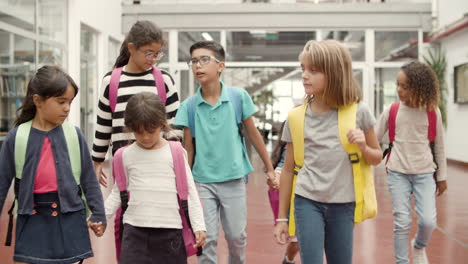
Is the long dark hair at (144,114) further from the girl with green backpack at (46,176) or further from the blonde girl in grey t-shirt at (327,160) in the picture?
the blonde girl in grey t-shirt at (327,160)

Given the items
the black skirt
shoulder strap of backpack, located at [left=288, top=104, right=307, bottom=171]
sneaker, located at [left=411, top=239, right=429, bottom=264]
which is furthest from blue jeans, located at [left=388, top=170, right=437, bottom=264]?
the black skirt

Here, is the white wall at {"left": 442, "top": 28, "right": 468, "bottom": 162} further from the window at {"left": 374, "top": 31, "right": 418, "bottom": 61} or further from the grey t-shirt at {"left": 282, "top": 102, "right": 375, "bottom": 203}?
the grey t-shirt at {"left": 282, "top": 102, "right": 375, "bottom": 203}

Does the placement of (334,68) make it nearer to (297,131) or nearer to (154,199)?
(297,131)

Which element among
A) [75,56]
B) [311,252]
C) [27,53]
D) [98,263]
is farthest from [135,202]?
[75,56]

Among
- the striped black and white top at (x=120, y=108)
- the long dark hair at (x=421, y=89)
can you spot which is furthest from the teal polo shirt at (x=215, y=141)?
the long dark hair at (x=421, y=89)

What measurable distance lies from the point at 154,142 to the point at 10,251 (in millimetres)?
2936

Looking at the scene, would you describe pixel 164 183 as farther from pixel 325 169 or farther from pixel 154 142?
pixel 325 169

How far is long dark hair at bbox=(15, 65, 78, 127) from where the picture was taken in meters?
2.62

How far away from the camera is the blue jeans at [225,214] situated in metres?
3.40

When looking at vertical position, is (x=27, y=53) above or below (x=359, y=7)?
below

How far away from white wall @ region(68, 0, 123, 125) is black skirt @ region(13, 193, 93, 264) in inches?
399

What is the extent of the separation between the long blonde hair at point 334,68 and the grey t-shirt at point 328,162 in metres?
0.08

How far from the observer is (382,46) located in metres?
17.3

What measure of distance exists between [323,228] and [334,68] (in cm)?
71
